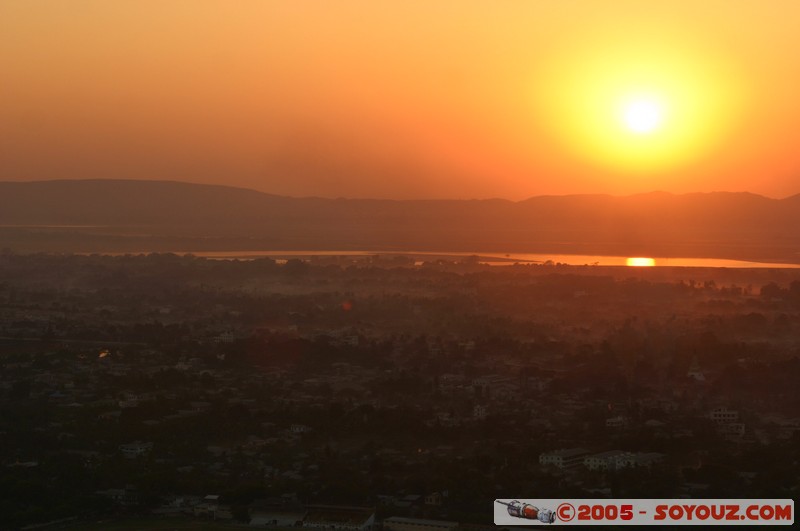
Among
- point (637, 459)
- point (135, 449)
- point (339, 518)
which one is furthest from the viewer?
point (135, 449)

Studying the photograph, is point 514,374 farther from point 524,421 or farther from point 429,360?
point 524,421

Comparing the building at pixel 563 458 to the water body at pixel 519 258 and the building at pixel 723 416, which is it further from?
the water body at pixel 519 258

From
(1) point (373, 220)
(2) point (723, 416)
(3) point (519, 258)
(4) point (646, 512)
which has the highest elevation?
(1) point (373, 220)

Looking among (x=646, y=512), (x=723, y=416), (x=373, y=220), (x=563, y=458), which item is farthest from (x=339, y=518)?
(x=373, y=220)

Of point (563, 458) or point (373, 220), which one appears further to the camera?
point (373, 220)

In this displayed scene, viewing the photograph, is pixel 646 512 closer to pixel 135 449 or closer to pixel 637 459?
pixel 637 459

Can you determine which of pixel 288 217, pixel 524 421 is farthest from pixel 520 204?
pixel 524 421

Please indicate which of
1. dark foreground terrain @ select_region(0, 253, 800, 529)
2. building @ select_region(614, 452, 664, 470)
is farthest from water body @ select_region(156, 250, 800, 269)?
building @ select_region(614, 452, 664, 470)

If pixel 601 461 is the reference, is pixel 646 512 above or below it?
below
